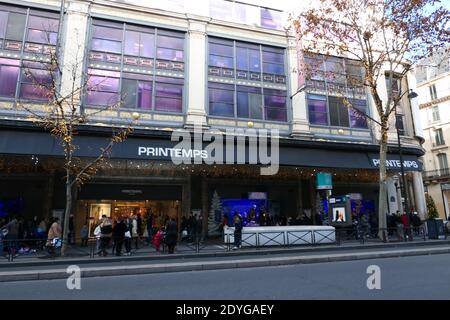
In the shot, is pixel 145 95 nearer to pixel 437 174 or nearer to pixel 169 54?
pixel 169 54

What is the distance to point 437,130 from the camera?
44.4m

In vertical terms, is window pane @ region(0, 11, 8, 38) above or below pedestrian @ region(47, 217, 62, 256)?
above

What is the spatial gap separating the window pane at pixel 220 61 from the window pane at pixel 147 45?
3.51 meters

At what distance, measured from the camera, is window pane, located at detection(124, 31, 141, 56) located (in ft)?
65.4

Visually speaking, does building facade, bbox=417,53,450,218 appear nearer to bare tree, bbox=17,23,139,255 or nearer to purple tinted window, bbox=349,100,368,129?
purple tinted window, bbox=349,100,368,129

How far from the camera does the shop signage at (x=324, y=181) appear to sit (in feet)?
68.6

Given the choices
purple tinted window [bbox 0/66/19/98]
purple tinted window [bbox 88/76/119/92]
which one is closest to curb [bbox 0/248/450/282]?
purple tinted window [bbox 0/66/19/98]

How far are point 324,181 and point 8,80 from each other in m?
17.9

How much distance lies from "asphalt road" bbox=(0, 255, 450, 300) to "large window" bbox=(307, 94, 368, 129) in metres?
13.7

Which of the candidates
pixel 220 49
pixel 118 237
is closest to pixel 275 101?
pixel 220 49
